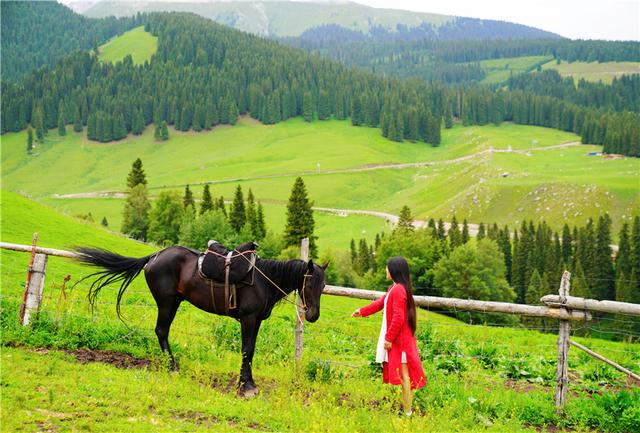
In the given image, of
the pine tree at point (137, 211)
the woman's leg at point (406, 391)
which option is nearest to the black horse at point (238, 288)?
the woman's leg at point (406, 391)

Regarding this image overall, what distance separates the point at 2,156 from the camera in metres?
192

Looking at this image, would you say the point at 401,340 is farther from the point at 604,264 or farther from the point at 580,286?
the point at 604,264

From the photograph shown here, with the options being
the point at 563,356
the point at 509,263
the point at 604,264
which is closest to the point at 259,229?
the point at 509,263

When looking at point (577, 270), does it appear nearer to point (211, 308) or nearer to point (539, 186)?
point (539, 186)

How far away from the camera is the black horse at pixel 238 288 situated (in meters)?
10.2

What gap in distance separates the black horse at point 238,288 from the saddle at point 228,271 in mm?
123

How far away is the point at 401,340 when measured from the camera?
30.8 feet

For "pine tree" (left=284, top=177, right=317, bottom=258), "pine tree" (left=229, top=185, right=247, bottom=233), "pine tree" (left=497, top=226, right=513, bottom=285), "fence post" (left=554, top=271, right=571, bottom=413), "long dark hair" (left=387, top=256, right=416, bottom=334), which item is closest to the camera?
"long dark hair" (left=387, top=256, right=416, bottom=334)

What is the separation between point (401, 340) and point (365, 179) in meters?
152

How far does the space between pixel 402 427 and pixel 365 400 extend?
4.37 feet

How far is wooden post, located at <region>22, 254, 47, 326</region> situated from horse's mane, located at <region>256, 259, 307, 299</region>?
213 inches

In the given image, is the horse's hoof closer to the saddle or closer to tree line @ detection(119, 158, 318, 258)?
the saddle

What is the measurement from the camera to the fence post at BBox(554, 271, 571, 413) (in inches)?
388

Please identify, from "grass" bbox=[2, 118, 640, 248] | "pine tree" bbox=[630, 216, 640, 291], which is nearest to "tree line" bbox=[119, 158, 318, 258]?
"grass" bbox=[2, 118, 640, 248]
